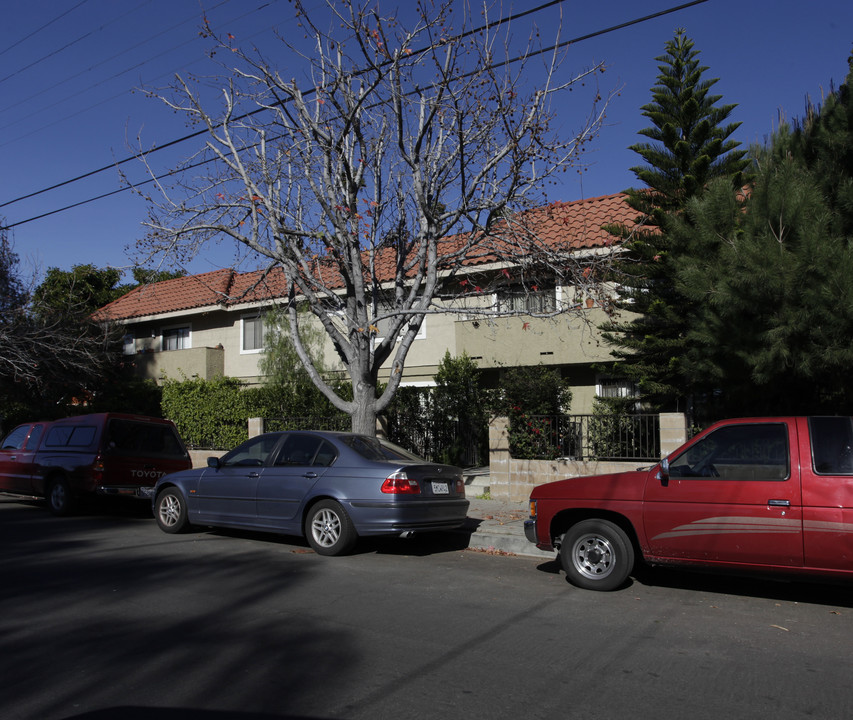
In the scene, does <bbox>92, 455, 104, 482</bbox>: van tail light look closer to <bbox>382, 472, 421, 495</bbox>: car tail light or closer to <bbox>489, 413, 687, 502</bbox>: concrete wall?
<bbox>382, 472, 421, 495</bbox>: car tail light

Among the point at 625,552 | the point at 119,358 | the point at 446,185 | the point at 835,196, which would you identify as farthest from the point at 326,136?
the point at 119,358

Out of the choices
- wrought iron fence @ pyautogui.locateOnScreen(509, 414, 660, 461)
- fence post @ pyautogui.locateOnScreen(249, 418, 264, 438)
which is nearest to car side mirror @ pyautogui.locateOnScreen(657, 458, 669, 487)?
wrought iron fence @ pyautogui.locateOnScreen(509, 414, 660, 461)

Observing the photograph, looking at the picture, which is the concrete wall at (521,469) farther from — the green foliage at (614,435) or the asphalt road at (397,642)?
the asphalt road at (397,642)

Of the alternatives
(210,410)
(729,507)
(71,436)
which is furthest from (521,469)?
(210,410)

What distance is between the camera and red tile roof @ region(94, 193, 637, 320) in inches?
558

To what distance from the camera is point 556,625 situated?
6.03 meters

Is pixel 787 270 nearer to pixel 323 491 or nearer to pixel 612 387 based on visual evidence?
pixel 323 491

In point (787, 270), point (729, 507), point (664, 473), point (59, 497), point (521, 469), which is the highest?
point (787, 270)

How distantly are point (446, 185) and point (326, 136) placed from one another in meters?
2.21

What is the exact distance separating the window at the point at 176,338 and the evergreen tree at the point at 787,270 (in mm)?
19858

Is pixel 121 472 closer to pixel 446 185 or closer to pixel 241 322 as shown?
pixel 446 185

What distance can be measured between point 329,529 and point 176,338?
65.3ft

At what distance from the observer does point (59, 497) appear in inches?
498

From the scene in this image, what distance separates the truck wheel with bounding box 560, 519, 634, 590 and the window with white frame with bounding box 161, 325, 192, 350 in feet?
70.4
